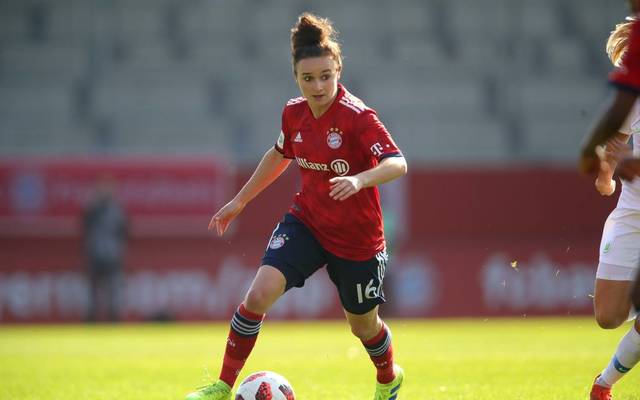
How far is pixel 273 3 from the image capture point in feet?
89.8

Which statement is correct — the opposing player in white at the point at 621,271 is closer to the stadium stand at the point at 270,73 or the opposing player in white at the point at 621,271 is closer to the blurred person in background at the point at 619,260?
the blurred person in background at the point at 619,260

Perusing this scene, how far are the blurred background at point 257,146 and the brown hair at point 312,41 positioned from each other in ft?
27.9

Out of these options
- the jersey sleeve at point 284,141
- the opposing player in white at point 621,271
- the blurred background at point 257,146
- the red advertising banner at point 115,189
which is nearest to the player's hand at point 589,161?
the opposing player in white at point 621,271

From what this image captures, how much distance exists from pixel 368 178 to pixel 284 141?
1163 millimetres

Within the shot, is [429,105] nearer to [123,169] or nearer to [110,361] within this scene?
[123,169]

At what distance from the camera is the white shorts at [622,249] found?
6965mm

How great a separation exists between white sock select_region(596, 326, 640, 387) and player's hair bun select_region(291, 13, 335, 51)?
2.67 meters

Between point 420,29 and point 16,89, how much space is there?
32.1ft

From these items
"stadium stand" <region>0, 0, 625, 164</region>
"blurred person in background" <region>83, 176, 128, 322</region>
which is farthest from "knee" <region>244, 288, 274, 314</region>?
"stadium stand" <region>0, 0, 625, 164</region>

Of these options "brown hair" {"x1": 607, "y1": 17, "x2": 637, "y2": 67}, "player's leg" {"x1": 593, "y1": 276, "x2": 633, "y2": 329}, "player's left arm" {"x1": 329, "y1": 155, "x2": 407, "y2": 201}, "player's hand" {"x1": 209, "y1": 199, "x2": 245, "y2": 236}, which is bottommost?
"player's leg" {"x1": 593, "y1": 276, "x2": 633, "y2": 329}

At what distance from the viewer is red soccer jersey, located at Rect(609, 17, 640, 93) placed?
507cm

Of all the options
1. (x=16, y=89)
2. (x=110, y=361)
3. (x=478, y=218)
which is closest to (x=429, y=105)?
(x=478, y=218)

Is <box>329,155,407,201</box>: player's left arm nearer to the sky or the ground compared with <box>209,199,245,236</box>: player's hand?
nearer to the sky

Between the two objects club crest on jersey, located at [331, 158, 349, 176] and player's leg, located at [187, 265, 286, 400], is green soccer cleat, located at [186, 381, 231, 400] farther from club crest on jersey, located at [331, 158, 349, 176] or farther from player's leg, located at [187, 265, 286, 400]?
club crest on jersey, located at [331, 158, 349, 176]
